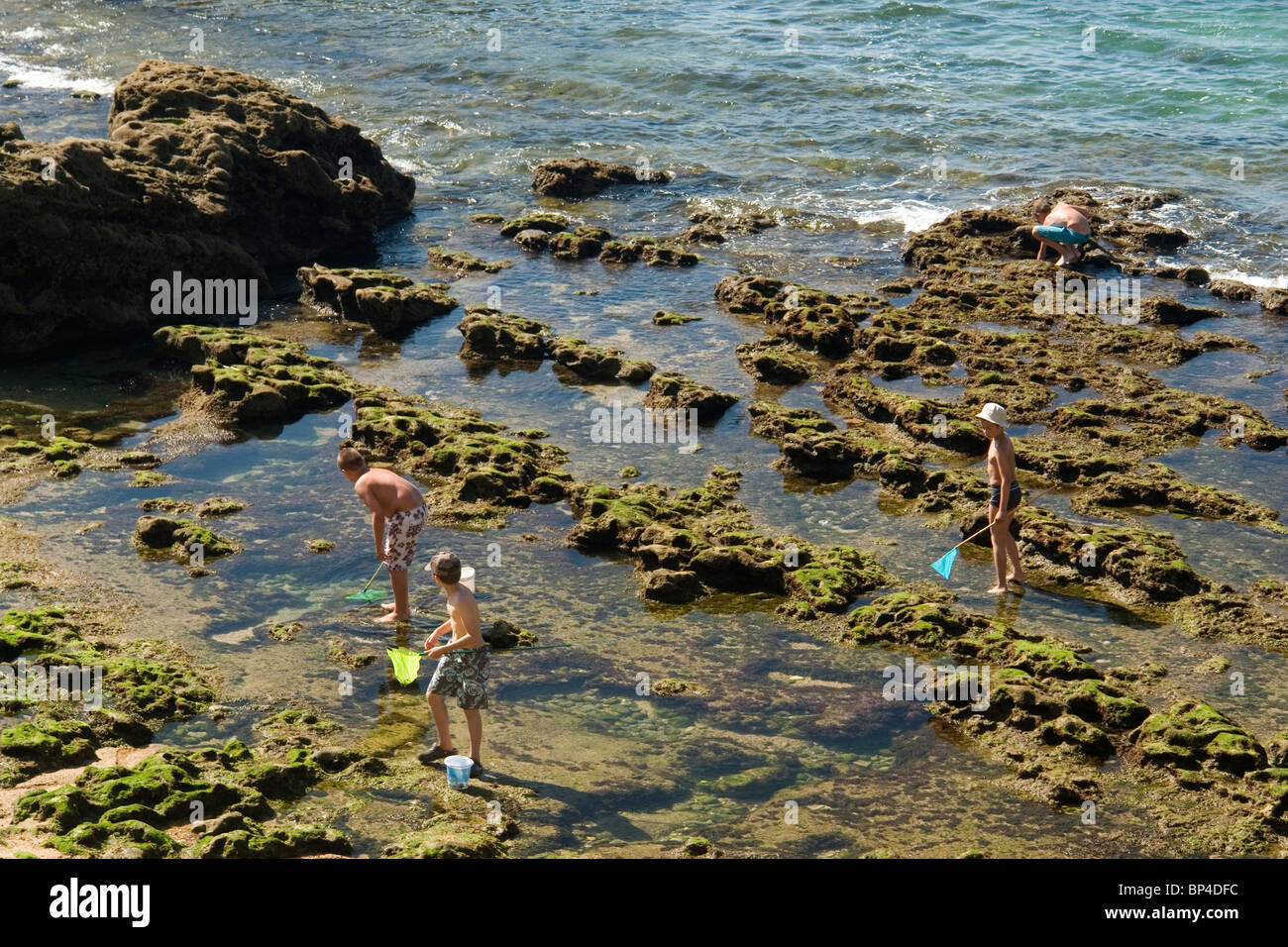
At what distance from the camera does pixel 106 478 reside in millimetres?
15203

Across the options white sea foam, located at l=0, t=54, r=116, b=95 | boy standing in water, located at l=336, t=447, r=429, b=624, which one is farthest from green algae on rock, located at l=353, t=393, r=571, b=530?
white sea foam, located at l=0, t=54, r=116, b=95

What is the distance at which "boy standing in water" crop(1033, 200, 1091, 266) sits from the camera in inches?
845

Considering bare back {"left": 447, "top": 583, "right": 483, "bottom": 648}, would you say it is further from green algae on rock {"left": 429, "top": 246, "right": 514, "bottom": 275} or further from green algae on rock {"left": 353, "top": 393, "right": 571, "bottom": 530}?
green algae on rock {"left": 429, "top": 246, "right": 514, "bottom": 275}

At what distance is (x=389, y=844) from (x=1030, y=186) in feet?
68.1

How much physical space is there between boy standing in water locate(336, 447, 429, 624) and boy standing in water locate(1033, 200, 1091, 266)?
13.1 m

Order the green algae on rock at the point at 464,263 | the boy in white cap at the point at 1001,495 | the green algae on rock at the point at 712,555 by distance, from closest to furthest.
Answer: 1. the green algae on rock at the point at 712,555
2. the boy in white cap at the point at 1001,495
3. the green algae on rock at the point at 464,263

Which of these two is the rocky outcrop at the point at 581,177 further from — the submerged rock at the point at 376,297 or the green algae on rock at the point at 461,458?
the green algae on rock at the point at 461,458

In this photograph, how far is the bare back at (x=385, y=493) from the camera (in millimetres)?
12508

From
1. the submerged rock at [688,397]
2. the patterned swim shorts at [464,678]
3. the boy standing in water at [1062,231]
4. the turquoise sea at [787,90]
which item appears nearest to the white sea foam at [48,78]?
the turquoise sea at [787,90]

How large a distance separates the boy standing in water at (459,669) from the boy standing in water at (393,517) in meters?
2.15

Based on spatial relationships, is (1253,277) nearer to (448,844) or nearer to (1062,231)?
(1062,231)

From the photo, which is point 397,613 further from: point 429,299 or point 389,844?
point 429,299

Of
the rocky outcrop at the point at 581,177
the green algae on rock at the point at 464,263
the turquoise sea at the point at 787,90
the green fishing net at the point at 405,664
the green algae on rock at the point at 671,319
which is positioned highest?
the turquoise sea at the point at 787,90
